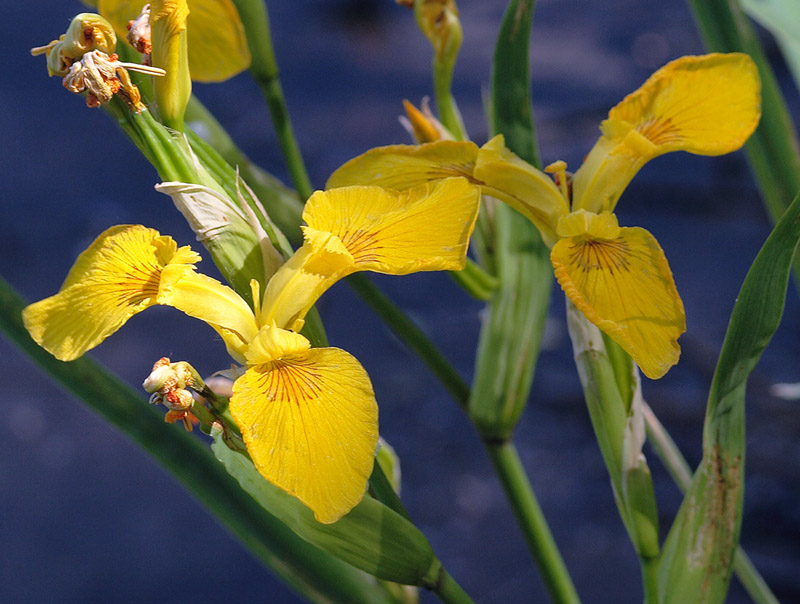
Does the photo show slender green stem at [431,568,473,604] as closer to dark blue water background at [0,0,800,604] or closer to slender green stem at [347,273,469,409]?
slender green stem at [347,273,469,409]

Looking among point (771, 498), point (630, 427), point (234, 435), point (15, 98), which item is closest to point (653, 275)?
point (630, 427)

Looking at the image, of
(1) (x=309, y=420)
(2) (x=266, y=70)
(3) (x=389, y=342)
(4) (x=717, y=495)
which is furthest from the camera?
(3) (x=389, y=342)

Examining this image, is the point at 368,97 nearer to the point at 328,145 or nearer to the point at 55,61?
the point at 328,145

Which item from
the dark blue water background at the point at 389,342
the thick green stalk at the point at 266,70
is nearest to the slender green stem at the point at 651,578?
the thick green stalk at the point at 266,70

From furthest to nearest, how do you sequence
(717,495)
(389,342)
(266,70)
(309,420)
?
1. (389,342)
2. (266,70)
3. (717,495)
4. (309,420)

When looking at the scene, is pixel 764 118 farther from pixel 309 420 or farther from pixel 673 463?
pixel 309 420

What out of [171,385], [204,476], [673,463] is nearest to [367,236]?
[171,385]
